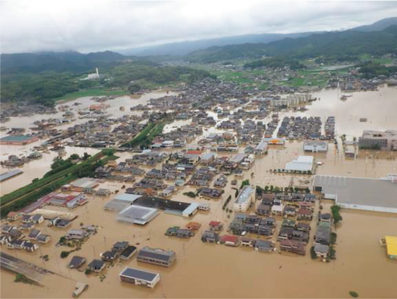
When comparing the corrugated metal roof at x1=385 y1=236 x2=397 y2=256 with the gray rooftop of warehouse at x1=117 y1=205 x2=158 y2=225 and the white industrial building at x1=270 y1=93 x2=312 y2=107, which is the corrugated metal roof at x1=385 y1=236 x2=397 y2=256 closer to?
the gray rooftop of warehouse at x1=117 y1=205 x2=158 y2=225

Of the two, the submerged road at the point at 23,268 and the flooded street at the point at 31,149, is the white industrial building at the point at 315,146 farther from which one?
the submerged road at the point at 23,268

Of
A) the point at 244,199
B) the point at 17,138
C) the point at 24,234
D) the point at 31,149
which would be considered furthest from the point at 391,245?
the point at 17,138

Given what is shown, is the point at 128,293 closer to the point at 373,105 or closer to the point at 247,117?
the point at 247,117

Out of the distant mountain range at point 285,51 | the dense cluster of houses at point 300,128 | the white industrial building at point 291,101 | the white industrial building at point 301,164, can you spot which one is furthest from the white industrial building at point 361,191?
the distant mountain range at point 285,51

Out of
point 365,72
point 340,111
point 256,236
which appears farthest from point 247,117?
point 365,72

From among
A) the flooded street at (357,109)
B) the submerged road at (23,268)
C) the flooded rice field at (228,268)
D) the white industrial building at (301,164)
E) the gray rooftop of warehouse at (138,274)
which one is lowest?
the submerged road at (23,268)

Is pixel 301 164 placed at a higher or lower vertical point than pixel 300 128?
higher

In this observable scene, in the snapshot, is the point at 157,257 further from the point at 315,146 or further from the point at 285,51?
the point at 285,51
